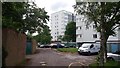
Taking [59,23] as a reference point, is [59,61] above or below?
below

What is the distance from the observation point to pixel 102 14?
1664cm

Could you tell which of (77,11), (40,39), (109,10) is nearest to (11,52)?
(77,11)

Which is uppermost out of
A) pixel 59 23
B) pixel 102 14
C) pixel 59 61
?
pixel 59 23

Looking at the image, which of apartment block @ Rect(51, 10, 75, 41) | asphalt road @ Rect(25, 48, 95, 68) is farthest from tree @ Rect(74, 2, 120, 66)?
apartment block @ Rect(51, 10, 75, 41)

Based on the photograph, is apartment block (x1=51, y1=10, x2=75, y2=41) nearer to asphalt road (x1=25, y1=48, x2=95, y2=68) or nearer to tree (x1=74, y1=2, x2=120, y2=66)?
asphalt road (x1=25, y1=48, x2=95, y2=68)

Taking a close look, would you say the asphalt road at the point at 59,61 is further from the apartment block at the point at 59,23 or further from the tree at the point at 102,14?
the apartment block at the point at 59,23

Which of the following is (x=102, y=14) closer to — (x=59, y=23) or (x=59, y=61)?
(x=59, y=61)

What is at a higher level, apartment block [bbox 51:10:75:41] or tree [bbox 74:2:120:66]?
apartment block [bbox 51:10:75:41]

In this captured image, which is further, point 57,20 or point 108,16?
point 57,20

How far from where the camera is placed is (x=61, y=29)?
126 metres

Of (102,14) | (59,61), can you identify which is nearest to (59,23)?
(59,61)

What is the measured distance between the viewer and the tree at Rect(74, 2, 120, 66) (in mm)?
16755

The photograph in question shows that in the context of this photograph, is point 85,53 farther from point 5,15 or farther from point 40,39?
point 40,39

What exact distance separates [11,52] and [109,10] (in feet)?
26.2
